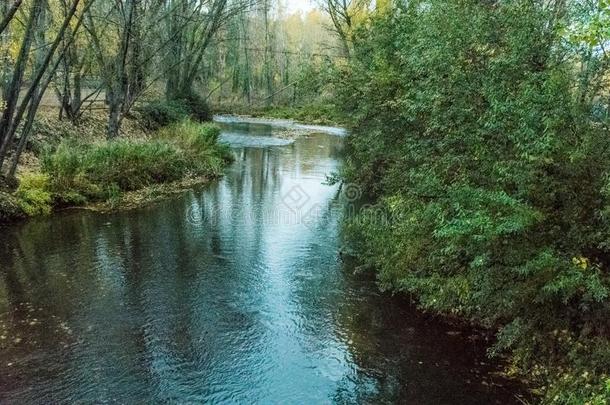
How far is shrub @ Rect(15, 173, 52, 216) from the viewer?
1091 cm

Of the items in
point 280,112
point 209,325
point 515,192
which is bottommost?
point 209,325

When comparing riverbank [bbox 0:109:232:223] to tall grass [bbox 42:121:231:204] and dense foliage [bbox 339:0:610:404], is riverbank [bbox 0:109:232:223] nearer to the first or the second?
tall grass [bbox 42:121:231:204]

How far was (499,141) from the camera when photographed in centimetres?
580

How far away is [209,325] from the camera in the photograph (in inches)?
262

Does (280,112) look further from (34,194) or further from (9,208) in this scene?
(9,208)

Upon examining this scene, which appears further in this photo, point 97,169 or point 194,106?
point 194,106

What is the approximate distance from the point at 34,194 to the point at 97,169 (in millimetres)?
2016

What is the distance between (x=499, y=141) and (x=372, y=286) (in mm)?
3449

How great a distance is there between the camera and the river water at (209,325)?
207 inches

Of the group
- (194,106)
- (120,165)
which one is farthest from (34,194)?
(194,106)

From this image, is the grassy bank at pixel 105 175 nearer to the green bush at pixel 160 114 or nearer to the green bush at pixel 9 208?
the green bush at pixel 9 208

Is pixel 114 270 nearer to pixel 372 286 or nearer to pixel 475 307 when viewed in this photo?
pixel 372 286

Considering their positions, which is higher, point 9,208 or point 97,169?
point 97,169

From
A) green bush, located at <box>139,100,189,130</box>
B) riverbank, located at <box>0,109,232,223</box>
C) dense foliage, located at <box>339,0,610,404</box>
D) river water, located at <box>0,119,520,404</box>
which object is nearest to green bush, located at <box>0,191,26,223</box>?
riverbank, located at <box>0,109,232,223</box>
